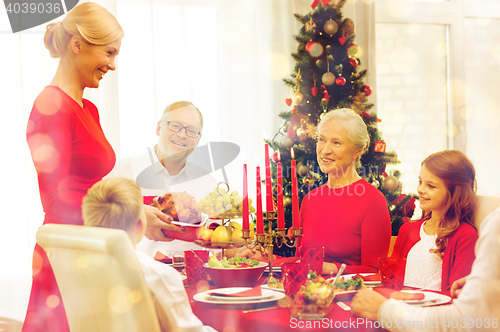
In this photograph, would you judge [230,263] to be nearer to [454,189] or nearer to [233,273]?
[233,273]

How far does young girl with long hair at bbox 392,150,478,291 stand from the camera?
1.40 meters

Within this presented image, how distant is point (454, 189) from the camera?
1511 mm

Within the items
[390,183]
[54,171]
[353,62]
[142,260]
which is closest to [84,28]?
[54,171]

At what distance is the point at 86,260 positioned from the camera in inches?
38.3

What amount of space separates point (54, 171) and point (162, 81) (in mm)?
2070

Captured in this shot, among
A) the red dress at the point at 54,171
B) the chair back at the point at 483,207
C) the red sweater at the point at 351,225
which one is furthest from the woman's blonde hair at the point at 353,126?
the red dress at the point at 54,171

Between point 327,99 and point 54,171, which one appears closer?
point 54,171

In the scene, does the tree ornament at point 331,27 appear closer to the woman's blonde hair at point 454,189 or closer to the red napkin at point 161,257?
the woman's blonde hair at point 454,189

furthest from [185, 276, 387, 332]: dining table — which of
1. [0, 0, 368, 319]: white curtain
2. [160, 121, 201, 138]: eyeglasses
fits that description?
[0, 0, 368, 319]: white curtain

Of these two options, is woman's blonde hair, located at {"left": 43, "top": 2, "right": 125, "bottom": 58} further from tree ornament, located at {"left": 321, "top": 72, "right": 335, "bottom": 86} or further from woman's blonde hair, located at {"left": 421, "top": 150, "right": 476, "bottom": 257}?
tree ornament, located at {"left": 321, "top": 72, "right": 335, "bottom": 86}

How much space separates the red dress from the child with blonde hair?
10.0 inches

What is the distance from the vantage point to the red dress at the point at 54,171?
1202 mm

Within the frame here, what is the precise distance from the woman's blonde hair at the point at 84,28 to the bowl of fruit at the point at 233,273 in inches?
30.7

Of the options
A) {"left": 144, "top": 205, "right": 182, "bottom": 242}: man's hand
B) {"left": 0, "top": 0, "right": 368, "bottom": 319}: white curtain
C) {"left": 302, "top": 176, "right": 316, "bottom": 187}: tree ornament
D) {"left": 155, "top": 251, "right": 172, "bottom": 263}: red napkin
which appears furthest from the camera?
{"left": 302, "top": 176, "right": 316, "bottom": 187}: tree ornament
